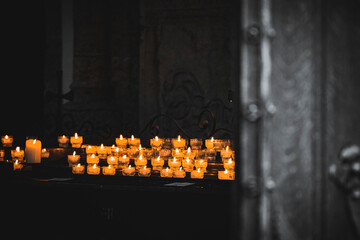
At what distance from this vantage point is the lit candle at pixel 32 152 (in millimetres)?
3812

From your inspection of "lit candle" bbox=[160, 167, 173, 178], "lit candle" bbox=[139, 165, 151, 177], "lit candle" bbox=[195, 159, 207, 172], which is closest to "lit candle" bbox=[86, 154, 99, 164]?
"lit candle" bbox=[139, 165, 151, 177]

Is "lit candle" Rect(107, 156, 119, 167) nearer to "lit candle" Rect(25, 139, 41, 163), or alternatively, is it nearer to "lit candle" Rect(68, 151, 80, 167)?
"lit candle" Rect(68, 151, 80, 167)

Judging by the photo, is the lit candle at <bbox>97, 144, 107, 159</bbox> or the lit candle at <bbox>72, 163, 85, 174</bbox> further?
the lit candle at <bbox>97, 144, 107, 159</bbox>

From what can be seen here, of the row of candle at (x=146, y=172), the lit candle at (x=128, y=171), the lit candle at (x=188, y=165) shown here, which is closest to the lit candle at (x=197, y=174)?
the row of candle at (x=146, y=172)

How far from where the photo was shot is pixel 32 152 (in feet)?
12.5

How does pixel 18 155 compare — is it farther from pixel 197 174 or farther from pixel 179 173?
pixel 197 174

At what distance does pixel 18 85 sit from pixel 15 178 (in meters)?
2.18

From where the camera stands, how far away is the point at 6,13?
18.0ft

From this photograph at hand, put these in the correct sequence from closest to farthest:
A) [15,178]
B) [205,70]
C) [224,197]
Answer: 1. [224,197]
2. [15,178]
3. [205,70]

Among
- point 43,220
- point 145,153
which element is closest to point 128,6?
point 145,153

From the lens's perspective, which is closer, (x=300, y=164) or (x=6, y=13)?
(x=300, y=164)

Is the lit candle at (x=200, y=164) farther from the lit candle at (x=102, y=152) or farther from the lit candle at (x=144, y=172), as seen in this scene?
the lit candle at (x=102, y=152)

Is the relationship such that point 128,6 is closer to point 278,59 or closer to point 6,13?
point 6,13

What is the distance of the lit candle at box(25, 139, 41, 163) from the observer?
12.5 feet
